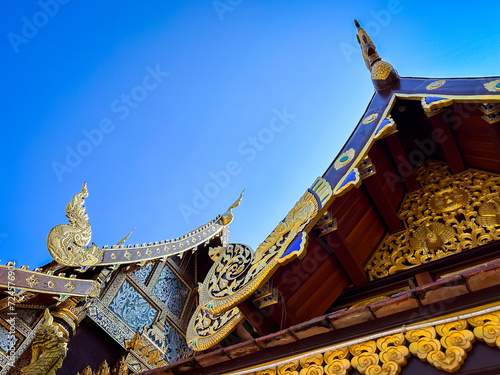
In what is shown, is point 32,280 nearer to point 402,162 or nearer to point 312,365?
point 312,365

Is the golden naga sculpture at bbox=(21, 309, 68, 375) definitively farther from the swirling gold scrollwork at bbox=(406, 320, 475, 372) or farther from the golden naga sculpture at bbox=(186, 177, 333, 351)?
the swirling gold scrollwork at bbox=(406, 320, 475, 372)

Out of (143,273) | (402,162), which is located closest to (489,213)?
(402,162)

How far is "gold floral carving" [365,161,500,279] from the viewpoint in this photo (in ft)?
12.2

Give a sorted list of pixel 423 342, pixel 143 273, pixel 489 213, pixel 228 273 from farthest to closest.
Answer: pixel 143 273 → pixel 489 213 → pixel 228 273 → pixel 423 342

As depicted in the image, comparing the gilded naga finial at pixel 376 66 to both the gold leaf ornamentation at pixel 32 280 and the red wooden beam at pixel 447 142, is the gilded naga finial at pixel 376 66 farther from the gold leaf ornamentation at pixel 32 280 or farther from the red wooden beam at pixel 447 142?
the gold leaf ornamentation at pixel 32 280

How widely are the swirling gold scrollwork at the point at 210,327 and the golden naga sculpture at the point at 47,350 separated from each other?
6.66 ft

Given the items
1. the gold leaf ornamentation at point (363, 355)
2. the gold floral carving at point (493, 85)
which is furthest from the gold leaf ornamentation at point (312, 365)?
the gold floral carving at point (493, 85)

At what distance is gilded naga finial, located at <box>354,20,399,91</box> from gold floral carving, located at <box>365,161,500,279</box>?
1.04m

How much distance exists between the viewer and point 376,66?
4.48m

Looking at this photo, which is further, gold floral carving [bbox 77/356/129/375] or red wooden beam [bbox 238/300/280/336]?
gold floral carving [bbox 77/356/129/375]

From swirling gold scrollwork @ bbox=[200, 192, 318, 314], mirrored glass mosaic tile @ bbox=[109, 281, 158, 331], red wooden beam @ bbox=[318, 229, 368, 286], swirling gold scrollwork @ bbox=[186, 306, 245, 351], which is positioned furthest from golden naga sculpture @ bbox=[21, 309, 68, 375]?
red wooden beam @ bbox=[318, 229, 368, 286]

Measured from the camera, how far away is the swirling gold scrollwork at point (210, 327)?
349 cm

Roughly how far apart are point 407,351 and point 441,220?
198cm

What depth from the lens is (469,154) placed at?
4.21m
